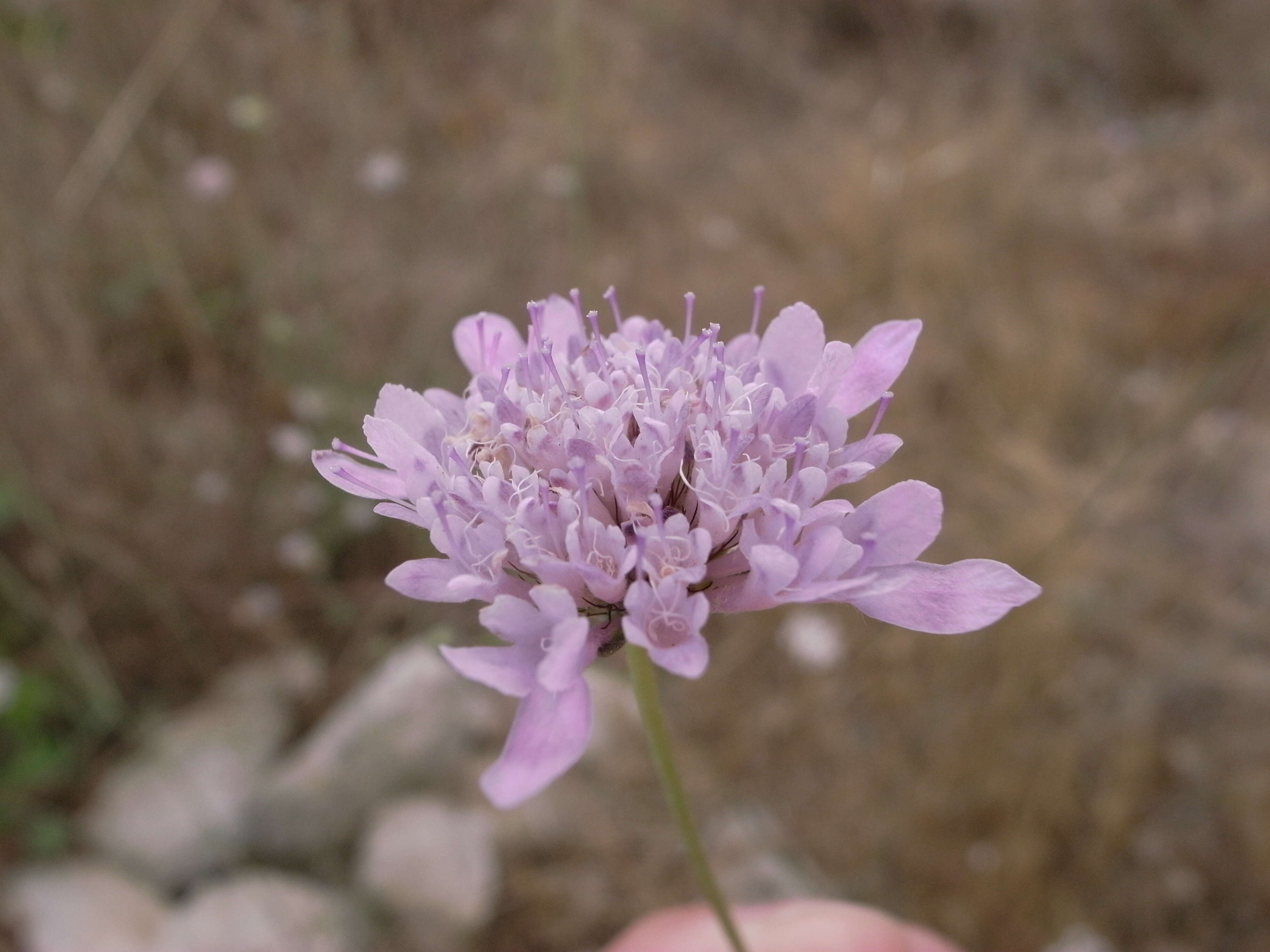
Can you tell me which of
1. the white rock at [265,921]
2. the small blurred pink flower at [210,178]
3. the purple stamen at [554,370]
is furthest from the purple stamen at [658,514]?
the small blurred pink flower at [210,178]

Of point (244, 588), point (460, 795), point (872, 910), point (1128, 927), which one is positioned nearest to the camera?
point (872, 910)

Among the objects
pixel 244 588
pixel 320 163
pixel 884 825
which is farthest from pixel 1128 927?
pixel 320 163

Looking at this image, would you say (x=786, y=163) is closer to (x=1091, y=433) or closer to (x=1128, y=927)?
(x=1091, y=433)

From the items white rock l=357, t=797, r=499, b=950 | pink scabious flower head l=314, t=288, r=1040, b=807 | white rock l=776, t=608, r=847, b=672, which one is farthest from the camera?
white rock l=776, t=608, r=847, b=672

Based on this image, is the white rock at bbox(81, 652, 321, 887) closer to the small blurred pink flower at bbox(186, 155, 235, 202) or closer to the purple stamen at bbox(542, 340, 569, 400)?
the small blurred pink flower at bbox(186, 155, 235, 202)

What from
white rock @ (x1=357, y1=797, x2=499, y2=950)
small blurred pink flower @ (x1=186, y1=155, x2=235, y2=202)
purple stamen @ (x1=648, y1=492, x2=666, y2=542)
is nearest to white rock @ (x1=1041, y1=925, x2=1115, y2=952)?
white rock @ (x1=357, y1=797, x2=499, y2=950)

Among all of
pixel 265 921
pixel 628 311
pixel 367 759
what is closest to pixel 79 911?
pixel 265 921

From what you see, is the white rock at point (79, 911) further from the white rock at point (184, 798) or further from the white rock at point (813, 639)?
the white rock at point (813, 639)
